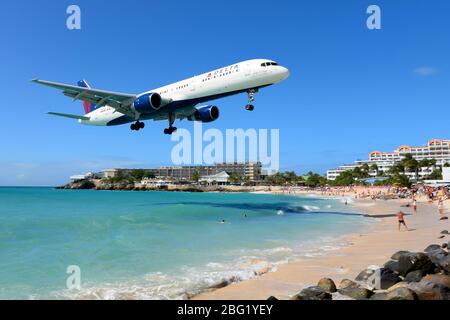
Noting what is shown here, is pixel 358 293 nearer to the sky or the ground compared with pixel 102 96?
nearer to the ground

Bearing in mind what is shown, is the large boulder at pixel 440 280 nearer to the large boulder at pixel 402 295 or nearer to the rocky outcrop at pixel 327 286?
the large boulder at pixel 402 295

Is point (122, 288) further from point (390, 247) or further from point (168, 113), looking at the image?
point (168, 113)

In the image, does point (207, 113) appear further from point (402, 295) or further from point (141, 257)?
point (402, 295)

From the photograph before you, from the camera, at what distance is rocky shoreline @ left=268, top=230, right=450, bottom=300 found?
861cm

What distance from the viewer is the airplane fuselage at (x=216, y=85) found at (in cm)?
3164

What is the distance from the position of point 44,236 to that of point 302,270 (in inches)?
866

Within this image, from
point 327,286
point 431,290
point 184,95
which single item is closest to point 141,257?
point 327,286

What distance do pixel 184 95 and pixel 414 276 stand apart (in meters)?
29.6

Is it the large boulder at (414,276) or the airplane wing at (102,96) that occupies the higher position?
the airplane wing at (102,96)

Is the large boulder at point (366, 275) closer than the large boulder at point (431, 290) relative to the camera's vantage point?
No

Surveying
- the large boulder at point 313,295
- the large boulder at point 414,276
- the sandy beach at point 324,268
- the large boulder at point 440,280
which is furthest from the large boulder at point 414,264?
the large boulder at point 313,295

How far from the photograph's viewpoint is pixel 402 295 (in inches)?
328

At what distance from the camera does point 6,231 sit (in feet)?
103
